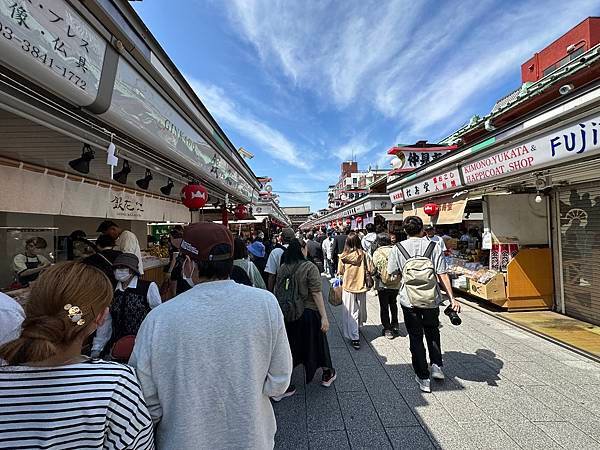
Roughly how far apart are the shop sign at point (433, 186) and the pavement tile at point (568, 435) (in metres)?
4.79

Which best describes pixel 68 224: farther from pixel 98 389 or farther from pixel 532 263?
pixel 532 263

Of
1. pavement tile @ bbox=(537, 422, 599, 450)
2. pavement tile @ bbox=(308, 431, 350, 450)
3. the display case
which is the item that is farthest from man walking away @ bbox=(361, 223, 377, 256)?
the display case

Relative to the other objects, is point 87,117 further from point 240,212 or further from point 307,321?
point 240,212

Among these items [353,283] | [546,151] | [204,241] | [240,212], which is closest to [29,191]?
[204,241]

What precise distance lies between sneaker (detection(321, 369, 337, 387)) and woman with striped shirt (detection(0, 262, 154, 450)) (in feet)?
9.99

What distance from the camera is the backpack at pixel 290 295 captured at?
3.60 meters

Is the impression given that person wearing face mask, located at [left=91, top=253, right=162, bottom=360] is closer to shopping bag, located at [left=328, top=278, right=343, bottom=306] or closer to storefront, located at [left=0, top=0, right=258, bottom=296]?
storefront, located at [left=0, top=0, right=258, bottom=296]

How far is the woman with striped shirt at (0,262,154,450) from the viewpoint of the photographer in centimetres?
102

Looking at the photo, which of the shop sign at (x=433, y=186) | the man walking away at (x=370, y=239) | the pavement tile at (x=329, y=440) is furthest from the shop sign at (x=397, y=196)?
the pavement tile at (x=329, y=440)

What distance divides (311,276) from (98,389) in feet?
8.81

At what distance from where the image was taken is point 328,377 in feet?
12.7

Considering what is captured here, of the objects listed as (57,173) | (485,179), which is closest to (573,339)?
(485,179)

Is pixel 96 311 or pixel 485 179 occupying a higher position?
pixel 485 179

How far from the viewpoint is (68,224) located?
27.2 feet
